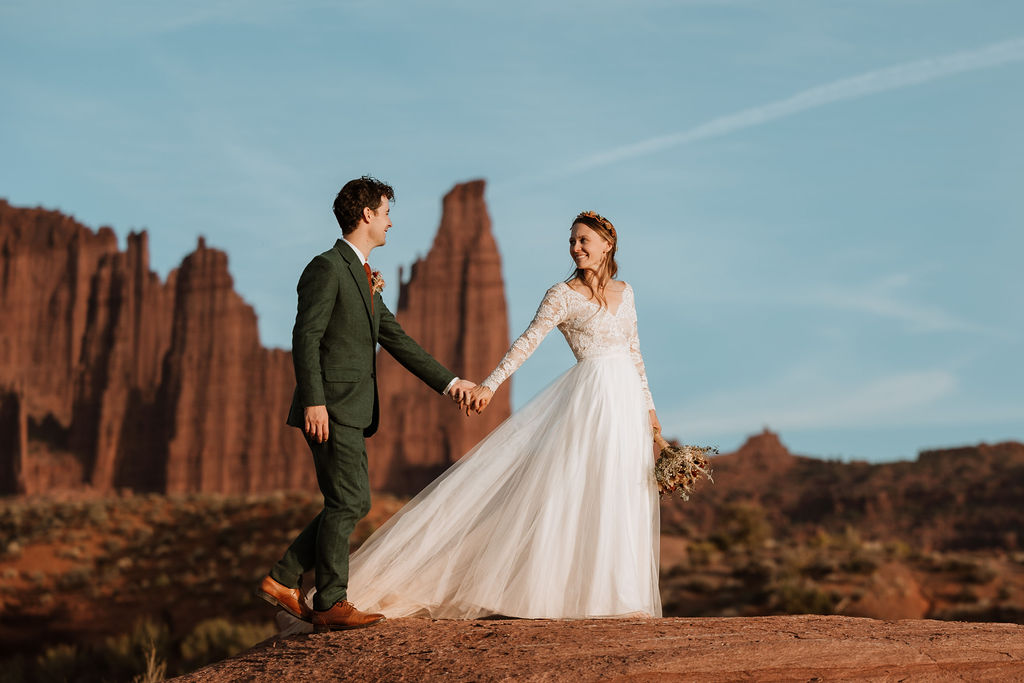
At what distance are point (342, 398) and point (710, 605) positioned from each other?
17240 millimetres

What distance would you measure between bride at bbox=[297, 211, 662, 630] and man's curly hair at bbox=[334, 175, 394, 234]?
4.19 feet

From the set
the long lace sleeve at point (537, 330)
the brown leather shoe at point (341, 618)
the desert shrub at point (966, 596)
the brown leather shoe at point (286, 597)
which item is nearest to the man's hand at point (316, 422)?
the brown leather shoe at point (286, 597)

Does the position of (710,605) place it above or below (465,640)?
below

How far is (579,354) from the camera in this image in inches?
262

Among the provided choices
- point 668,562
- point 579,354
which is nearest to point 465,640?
point 579,354

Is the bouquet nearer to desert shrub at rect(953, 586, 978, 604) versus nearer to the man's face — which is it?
the man's face

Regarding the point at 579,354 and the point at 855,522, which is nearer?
the point at 579,354

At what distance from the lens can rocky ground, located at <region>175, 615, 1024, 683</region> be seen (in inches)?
195

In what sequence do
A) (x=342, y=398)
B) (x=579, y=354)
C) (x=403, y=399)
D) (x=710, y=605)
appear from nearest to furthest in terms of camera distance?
1. (x=342, y=398)
2. (x=579, y=354)
3. (x=710, y=605)
4. (x=403, y=399)

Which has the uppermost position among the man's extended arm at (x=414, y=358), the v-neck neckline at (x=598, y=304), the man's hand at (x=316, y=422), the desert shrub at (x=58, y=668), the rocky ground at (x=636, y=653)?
the v-neck neckline at (x=598, y=304)

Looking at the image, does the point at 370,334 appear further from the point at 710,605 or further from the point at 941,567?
the point at 941,567

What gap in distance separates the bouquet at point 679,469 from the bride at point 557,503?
0.30ft

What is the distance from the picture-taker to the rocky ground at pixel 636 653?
4945 millimetres

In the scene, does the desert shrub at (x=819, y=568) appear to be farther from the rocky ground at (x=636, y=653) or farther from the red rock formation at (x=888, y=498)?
the rocky ground at (x=636, y=653)
